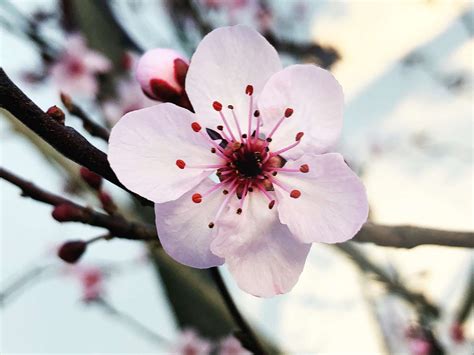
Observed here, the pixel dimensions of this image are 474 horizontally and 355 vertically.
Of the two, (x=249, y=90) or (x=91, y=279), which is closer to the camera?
(x=249, y=90)

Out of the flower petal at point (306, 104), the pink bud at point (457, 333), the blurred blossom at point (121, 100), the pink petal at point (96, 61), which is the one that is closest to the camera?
the flower petal at point (306, 104)

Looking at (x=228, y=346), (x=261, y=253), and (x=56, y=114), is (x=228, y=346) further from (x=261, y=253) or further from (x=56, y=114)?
(x=56, y=114)

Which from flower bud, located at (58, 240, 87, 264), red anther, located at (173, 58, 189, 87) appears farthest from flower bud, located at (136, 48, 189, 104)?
flower bud, located at (58, 240, 87, 264)

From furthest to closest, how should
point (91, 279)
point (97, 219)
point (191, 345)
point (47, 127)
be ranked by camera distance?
point (91, 279)
point (191, 345)
point (97, 219)
point (47, 127)

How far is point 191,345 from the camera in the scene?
1812mm

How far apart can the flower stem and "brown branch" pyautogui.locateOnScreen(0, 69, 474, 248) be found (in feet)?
0.55

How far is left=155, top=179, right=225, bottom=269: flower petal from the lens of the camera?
0.45 metres

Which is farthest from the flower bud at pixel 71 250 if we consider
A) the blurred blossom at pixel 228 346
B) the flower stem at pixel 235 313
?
the blurred blossom at pixel 228 346

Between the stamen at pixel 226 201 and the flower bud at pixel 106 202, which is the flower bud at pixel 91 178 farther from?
the stamen at pixel 226 201

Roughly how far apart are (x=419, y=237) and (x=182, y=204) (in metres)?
0.23

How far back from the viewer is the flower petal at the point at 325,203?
44 centimetres

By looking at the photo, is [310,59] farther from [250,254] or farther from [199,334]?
[250,254]

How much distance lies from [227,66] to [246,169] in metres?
0.10

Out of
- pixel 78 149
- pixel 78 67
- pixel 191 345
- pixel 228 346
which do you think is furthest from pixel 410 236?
pixel 78 67
